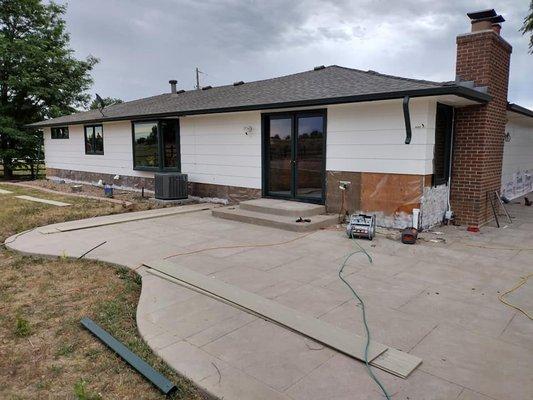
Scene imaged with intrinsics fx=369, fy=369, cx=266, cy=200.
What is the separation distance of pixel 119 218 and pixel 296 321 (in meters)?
6.11

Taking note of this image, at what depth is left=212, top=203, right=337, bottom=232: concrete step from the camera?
676 cm

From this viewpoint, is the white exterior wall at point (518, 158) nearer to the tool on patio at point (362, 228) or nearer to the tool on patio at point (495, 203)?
A: the tool on patio at point (495, 203)

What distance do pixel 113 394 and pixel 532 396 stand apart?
262cm

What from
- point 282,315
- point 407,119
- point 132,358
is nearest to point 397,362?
point 282,315

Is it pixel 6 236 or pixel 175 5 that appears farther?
pixel 175 5

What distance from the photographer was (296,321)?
10.5 feet

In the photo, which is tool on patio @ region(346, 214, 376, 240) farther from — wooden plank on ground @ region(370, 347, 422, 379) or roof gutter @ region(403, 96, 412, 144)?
wooden plank on ground @ region(370, 347, 422, 379)

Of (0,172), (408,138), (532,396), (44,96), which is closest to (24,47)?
(44,96)

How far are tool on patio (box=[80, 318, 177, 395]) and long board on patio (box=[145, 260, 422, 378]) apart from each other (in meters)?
1.08

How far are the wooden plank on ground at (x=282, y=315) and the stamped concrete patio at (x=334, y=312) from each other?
0.28ft

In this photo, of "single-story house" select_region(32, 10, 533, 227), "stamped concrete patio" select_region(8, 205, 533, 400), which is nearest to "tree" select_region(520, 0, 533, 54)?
"single-story house" select_region(32, 10, 533, 227)

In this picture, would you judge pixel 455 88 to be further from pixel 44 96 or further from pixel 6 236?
pixel 44 96

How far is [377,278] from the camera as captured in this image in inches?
172

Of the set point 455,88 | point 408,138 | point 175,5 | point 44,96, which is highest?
point 175,5
